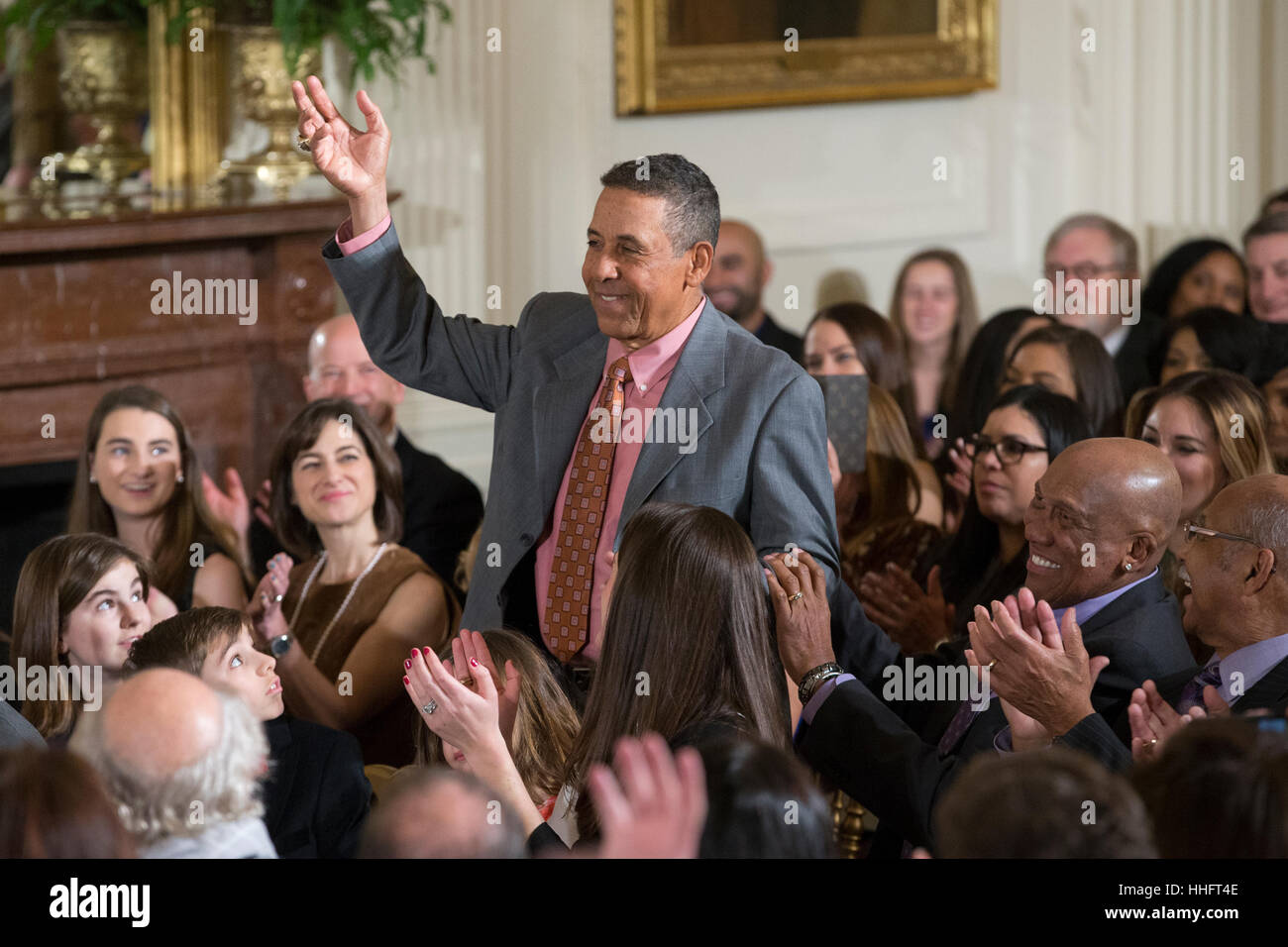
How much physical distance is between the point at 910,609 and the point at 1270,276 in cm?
198

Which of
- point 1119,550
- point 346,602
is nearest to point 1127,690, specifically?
point 1119,550

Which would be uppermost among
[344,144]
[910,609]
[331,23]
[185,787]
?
[331,23]

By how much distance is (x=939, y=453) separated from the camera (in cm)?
484

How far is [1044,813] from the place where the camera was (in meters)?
1.61

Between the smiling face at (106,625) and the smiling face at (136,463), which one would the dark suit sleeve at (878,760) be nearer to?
the smiling face at (106,625)

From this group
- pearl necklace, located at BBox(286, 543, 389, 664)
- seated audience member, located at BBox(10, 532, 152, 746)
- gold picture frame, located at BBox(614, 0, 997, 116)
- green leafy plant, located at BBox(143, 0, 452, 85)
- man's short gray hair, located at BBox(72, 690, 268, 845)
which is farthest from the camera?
gold picture frame, located at BBox(614, 0, 997, 116)

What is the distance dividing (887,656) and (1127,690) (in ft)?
1.89

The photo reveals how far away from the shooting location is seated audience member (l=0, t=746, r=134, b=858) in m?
1.67

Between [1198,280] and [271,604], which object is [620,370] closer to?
[271,604]

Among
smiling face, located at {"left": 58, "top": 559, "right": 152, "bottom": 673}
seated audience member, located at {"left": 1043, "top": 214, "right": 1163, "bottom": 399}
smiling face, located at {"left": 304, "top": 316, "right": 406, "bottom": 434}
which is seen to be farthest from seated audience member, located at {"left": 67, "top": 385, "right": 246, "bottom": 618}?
seated audience member, located at {"left": 1043, "top": 214, "right": 1163, "bottom": 399}

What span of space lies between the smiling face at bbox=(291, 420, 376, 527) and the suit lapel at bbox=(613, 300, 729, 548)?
43.0 inches

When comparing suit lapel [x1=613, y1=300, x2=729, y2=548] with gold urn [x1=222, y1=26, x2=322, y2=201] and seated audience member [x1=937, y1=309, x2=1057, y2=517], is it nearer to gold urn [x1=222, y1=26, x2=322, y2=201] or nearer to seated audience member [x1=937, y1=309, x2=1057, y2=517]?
seated audience member [x1=937, y1=309, x2=1057, y2=517]

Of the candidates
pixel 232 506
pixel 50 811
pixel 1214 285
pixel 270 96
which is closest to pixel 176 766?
pixel 50 811

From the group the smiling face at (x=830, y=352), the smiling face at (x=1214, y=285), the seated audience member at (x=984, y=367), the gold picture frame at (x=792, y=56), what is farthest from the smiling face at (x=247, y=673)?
the smiling face at (x=1214, y=285)
